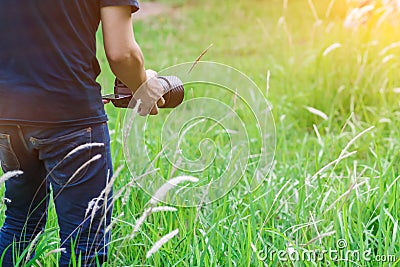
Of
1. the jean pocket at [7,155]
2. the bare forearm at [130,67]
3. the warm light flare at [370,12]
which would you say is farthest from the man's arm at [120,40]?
the warm light flare at [370,12]

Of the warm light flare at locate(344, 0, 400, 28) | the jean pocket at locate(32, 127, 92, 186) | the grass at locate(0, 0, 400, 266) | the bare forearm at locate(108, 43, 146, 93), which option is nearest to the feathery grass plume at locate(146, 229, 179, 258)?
the grass at locate(0, 0, 400, 266)

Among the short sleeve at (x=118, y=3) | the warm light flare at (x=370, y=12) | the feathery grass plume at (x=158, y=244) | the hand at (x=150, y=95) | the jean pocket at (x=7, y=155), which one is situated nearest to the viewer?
the feathery grass plume at (x=158, y=244)

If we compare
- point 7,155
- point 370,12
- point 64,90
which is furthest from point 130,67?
point 370,12

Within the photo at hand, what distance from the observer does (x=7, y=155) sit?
167cm

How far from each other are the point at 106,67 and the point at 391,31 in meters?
2.44

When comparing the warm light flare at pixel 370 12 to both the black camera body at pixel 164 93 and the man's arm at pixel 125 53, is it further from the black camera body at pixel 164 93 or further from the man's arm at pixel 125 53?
the man's arm at pixel 125 53

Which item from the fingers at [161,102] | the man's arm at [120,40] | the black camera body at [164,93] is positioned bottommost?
the fingers at [161,102]

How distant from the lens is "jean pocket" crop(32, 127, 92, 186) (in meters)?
1.61

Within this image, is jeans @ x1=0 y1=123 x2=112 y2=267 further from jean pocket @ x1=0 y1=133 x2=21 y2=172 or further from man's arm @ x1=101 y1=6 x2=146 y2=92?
man's arm @ x1=101 y1=6 x2=146 y2=92

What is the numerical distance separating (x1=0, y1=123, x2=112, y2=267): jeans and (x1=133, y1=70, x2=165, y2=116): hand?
14 cm

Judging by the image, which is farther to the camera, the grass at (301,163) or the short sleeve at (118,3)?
the grass at (301,163)

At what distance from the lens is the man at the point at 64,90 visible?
1570 mm

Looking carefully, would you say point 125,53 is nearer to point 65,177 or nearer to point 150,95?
point 150,95

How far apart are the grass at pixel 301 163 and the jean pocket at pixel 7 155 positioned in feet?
0.83
